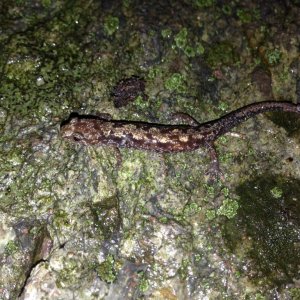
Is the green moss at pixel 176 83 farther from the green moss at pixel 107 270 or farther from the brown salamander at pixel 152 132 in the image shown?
the green moss at pixel 107 270

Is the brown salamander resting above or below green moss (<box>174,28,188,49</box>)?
below

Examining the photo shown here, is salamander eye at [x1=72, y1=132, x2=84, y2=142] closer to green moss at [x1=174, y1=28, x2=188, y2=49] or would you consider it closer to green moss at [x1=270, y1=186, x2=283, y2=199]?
green moss at [x1=174, y1=28, x2=188, y2=49]

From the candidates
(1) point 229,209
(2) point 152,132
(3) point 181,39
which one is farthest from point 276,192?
(3) point 181,39

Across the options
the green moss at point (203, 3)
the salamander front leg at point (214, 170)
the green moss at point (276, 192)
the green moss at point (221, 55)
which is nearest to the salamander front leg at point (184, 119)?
the salamander front leg at point (214, 170)

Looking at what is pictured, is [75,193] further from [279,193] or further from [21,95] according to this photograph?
[279,193]

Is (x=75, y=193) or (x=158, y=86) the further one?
(x=158, y=86)

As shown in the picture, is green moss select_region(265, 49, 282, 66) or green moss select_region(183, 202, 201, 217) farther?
green moss select_region(265, 49, 282, 66)

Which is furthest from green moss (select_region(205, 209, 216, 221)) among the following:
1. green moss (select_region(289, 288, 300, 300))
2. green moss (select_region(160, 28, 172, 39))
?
green moss (select_region(160, 28, 172, 39))

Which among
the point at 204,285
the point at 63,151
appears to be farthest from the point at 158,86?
the point at 204,285
